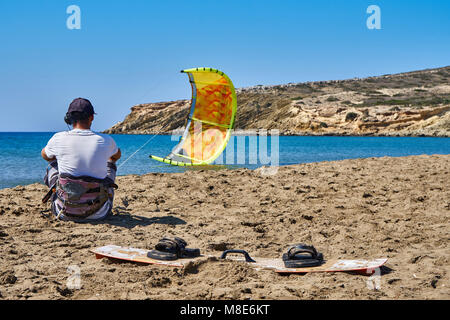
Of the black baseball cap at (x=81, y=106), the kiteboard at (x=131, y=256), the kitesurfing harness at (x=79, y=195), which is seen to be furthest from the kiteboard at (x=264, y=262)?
the black baseball cap at (x=81, y=106)

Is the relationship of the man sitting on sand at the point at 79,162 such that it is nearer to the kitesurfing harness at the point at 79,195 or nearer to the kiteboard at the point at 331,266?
the kitesurfing harness at the point at 79,195

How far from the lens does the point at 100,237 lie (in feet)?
14.2

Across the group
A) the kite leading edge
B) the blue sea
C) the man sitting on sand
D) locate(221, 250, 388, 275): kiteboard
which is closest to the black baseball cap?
the man sitting on sand

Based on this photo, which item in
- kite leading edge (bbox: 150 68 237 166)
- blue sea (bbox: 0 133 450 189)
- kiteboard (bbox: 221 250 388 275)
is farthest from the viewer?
kite leading edge (bbox: 150 68 237 166)

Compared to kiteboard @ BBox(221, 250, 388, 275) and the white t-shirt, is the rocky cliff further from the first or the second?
the white t-shirt

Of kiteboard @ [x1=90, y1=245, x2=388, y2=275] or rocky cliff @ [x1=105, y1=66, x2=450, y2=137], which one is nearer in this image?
kiteboard @ [x1=90, y1=245, x2=388, y2=275]

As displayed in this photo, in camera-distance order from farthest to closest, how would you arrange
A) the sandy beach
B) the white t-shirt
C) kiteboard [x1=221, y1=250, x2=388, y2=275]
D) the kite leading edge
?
the kite leading edge, the white t-shirt, kiteboard [x1=221, y1=250, x2=388, y2=275], the sandy beach

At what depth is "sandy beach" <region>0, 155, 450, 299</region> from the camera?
288 cm

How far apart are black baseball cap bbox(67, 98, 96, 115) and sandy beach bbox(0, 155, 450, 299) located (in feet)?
4.29

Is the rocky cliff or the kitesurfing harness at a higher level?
the rocky cliff

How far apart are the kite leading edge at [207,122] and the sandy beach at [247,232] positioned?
19.6ft

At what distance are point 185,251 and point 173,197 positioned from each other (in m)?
3.10

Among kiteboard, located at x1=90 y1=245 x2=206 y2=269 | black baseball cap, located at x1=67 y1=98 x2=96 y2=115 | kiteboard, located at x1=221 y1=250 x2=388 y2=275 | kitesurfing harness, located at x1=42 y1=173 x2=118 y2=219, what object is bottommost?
kiteboard, located at x1=221 y1=250 x2=388 y2=275

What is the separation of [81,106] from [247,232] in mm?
2346
